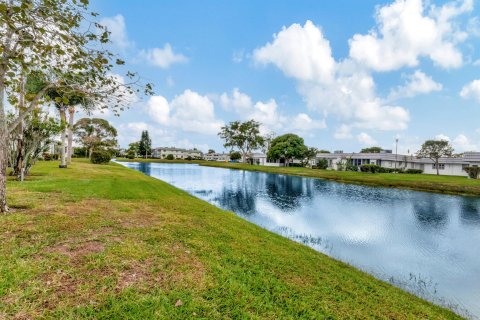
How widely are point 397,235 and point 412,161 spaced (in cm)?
5556

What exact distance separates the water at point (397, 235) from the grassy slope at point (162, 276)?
2.63 meters

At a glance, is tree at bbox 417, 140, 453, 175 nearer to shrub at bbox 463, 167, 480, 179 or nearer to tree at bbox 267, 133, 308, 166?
shrub at bbox 463, 167, 480, 179

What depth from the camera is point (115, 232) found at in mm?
6594

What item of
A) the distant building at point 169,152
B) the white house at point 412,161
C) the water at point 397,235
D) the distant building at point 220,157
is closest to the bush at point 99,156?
the water at point 397,235

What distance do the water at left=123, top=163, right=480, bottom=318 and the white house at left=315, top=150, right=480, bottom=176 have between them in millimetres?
31894

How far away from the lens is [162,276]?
4.55 m

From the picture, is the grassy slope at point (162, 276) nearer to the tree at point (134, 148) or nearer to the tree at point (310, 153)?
the tree at point (310, 153)

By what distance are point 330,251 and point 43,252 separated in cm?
946

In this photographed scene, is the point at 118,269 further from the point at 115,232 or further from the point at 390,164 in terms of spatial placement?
the point at 390,164

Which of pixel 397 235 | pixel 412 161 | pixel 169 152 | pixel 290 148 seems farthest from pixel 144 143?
pixel 397 235

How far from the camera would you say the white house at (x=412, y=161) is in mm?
46312

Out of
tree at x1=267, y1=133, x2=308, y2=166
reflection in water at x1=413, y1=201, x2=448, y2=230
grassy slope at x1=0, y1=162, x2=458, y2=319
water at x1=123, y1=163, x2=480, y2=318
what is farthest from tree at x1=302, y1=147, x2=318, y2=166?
grassy slope at x1=0, y1=162, x2=458, y2=319

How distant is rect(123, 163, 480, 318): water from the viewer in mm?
7891

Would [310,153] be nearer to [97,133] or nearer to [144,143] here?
[97,133]
